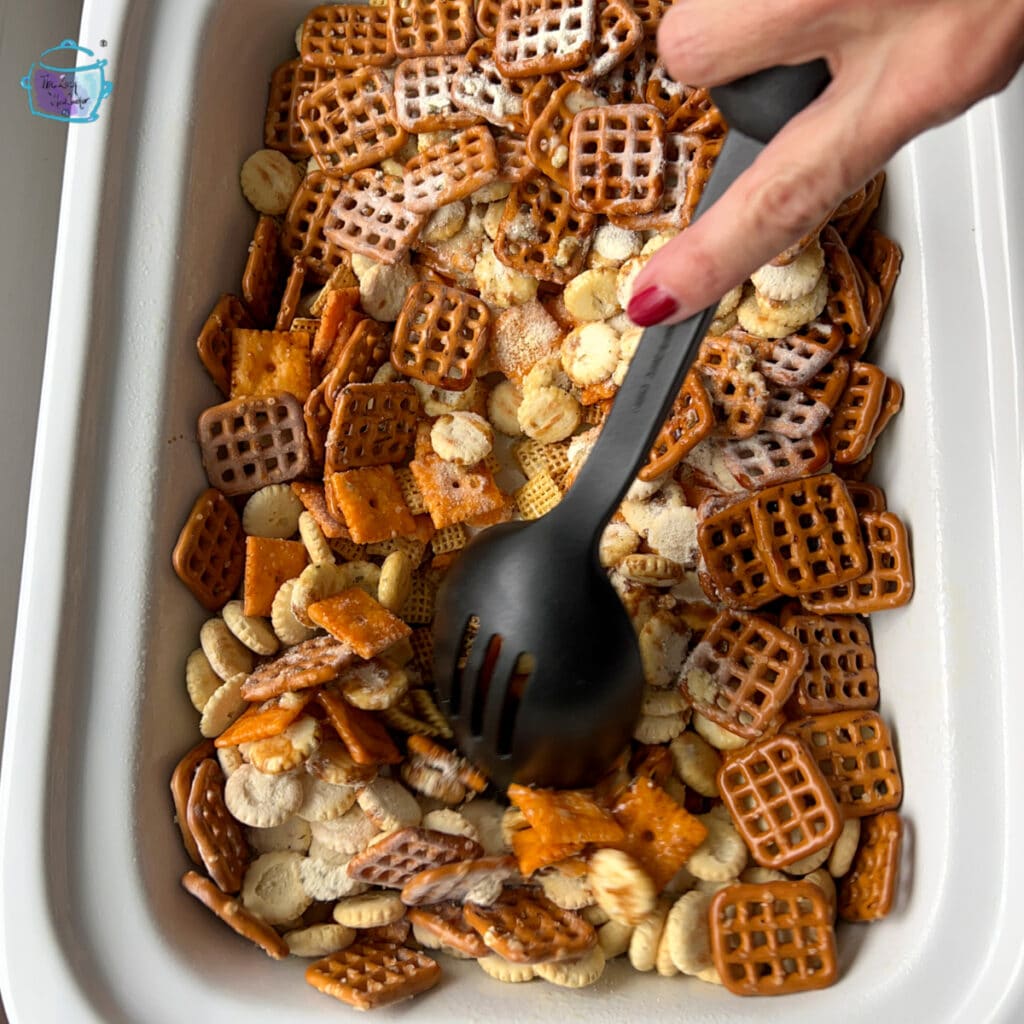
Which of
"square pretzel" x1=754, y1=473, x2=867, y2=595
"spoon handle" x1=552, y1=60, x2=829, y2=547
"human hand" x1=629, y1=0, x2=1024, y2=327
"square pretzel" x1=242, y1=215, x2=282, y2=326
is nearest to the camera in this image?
"human hand" x1=629, y1=0, x2=1024, y2=327

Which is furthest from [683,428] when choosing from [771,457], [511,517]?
[511,517]

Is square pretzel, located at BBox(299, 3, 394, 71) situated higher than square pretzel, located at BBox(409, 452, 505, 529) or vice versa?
square pretzel, located at BBox(299, 3, 394, 71)

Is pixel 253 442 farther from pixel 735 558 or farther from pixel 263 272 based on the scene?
pixel 735 558

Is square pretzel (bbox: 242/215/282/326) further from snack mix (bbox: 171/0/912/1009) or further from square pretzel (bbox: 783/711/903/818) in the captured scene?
square pretzel (bbox: 783/711/903/818)

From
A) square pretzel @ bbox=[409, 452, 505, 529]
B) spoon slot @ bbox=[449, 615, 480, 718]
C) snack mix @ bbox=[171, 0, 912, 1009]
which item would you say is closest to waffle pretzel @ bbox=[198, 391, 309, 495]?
snack mix @ bbox=[171, 0, 912, 1009]

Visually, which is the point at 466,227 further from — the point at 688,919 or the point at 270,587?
the point at 688,919

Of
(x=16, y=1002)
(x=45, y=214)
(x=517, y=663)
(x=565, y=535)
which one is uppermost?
(x=45, y=214)

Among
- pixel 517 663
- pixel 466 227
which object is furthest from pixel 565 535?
pixel 466 227
